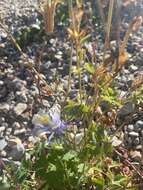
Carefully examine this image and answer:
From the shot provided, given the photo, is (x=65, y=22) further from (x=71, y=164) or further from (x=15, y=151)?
(x=71, y=164)

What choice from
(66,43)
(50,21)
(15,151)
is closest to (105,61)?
(50,21)

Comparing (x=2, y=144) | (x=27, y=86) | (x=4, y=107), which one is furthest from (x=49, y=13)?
(x=27, y=86)

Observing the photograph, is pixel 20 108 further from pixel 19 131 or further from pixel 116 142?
pixel 116 142

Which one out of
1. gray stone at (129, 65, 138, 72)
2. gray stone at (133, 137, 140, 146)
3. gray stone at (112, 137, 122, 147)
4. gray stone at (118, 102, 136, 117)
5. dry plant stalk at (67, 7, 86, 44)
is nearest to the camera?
dry plant stalk at (67, 7, 86, 44)

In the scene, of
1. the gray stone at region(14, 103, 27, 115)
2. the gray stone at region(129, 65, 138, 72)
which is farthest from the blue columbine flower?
the gray stone at region(129, 65, 138, 72)

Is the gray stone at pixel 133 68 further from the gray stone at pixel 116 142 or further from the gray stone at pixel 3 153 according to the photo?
the gray stone at pixel 3 153

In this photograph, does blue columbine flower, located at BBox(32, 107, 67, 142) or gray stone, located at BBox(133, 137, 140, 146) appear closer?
blue columbine flower, located at BBox(32, 107, 67, 142)

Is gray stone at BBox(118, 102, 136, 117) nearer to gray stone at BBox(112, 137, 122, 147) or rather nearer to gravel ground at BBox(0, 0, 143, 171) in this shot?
→ gravel ground at BBox(0, 0, 143, 171)
